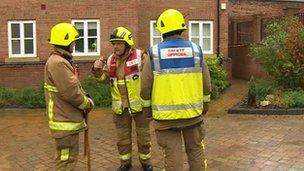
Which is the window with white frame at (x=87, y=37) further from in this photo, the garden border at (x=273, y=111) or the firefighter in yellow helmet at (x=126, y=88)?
the firefighter in yellow helmet at (x=126, y=88)

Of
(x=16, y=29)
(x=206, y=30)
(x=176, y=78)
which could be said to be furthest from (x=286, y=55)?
(x=16, y=29)

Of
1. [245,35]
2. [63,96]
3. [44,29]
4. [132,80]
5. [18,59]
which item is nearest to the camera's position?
[63,96]

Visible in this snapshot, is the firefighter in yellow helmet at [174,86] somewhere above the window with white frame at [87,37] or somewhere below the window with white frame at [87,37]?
below

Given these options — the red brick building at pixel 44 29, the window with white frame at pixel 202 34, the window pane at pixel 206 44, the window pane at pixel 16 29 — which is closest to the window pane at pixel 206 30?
the window with white frame at pixel 202 34

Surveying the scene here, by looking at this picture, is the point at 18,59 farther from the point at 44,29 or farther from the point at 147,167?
the point at 147,167

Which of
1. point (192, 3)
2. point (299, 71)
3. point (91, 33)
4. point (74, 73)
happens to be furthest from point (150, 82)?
point (192, 3)

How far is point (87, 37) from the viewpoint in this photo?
51.1 ft

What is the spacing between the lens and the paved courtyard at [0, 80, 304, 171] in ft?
23.2

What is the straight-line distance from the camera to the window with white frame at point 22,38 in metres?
15.4

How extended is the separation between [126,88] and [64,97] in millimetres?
1175

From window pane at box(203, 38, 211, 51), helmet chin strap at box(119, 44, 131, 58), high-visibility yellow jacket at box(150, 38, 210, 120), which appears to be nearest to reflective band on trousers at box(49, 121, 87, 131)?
high-visibility yellow jacket at box(150, 38, 210, 120)

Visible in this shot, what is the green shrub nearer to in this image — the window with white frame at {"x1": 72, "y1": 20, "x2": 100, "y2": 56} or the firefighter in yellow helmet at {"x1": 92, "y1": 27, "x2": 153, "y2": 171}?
the firefighter in yellow helmet at {"x1": 92, "y1": 27, "x2": 153, "y2": 171}

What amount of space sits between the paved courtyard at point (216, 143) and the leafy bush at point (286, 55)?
2052 mm

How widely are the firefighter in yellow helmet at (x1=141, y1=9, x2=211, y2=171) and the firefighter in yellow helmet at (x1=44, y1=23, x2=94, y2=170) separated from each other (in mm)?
809
